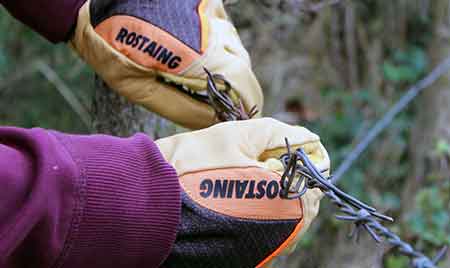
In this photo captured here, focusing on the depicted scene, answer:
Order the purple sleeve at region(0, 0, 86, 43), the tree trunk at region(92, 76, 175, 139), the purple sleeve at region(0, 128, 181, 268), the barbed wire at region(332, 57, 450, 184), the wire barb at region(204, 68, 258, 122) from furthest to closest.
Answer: the barbed wire at region(332, 57, 450, 184) → the tree trunk at region(92, 76, 175, 139) → the purple sleeve at region(0, 0, 86, 43) → the wire barb at region(204, 68, 258, 122) → the purple sleeve at region(0, 128, 181, 268)

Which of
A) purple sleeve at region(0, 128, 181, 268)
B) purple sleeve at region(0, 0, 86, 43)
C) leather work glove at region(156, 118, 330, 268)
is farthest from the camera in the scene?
purple sleeve at region(0, 0, 86, 43)

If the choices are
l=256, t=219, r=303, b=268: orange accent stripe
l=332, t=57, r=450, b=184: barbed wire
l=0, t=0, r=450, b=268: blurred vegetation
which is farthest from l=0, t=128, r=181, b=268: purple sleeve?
l=0, t=0, r=450, b=268: blurred vegetation

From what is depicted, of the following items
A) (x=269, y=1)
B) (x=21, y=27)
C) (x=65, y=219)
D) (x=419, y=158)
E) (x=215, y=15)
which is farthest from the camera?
(x=419, y=158)

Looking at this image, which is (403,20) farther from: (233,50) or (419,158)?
(233,50)

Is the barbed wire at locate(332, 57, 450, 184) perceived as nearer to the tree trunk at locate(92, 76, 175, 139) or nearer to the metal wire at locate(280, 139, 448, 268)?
the tree trunk at locate(92, 76, 175, 139)

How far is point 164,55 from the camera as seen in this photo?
1419 mm

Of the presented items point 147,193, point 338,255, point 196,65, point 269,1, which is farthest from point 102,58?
point 338,255

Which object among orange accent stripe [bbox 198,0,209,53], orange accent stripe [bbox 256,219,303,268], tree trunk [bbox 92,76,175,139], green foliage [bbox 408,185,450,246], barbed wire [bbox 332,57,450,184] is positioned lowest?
green foliage [bbox 408,185,450,246]

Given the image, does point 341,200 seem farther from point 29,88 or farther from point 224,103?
point 29,88

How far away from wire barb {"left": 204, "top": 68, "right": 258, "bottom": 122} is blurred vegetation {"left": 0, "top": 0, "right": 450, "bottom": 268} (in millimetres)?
1766

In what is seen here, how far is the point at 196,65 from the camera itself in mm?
1418

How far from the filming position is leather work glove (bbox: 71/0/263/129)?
142 cm

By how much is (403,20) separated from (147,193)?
324cm

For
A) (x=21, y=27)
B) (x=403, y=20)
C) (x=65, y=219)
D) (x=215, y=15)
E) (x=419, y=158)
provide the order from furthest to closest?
(x=403, y=20)
(x=419, y=158)
(x=21, y=27)
(x=215, y=15)
(x=65, y=219)
